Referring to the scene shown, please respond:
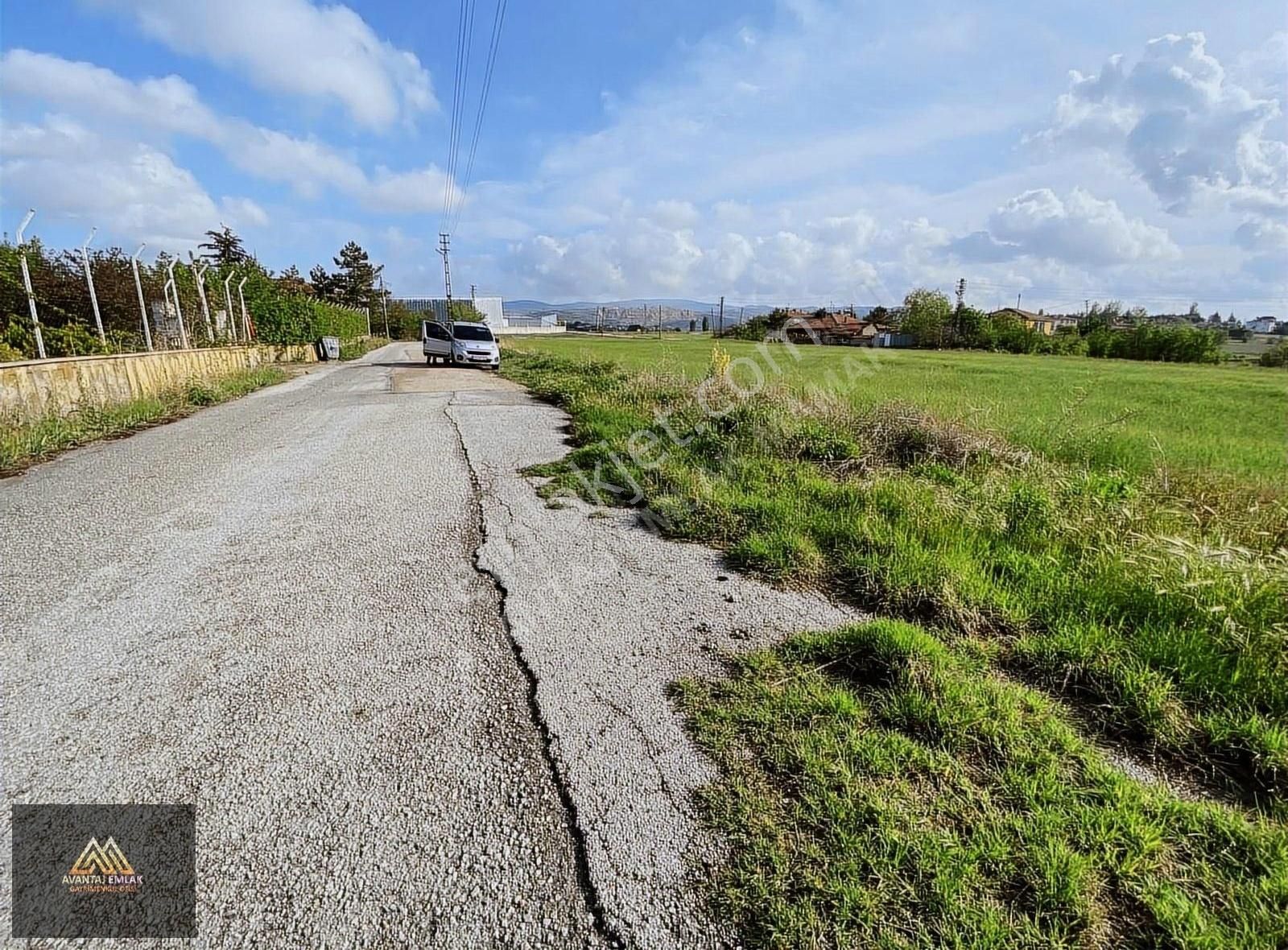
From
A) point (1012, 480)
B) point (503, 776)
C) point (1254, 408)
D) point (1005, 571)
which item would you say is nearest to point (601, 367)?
point (1012, 480)

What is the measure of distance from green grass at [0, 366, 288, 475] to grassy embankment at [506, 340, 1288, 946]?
7243 millimetres

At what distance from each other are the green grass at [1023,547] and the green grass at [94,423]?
6.18m

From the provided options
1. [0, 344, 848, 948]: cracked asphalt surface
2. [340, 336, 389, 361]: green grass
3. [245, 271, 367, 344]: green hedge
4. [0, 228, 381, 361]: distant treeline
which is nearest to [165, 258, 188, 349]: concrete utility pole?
[0, 228, 381, 361]: distant treeline

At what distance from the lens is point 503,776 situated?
187cm

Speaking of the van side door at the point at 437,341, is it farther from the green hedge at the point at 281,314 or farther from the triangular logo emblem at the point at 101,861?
the triangular logo emblem at the point at 101,861

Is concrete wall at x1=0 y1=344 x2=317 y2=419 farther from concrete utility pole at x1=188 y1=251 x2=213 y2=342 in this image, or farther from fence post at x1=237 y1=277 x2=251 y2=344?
fence post at x1=237 y1=277 x2=251 y2=344

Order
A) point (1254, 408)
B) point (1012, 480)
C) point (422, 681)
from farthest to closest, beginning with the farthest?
1. point (1254, 408)
2. point (1012, 480)
3. point (422, 681)

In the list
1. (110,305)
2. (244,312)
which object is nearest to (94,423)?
(110,305)

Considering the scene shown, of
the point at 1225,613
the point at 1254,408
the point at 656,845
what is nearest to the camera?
the point at 656,845

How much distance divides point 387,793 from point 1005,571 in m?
3.49

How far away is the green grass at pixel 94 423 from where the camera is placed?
596 centimetres

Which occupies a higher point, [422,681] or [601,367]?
[601,367]

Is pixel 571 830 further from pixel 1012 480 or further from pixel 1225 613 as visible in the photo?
pixel 1012 480

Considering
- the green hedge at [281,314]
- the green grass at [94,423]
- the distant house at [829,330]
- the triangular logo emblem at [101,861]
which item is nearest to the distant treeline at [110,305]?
the green hedge at [281,314]
